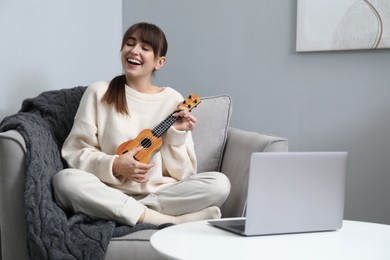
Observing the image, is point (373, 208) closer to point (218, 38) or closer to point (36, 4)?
point (218, 38)

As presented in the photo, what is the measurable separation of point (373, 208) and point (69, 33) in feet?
4.76

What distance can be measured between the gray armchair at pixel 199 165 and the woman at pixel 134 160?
114 millimetres

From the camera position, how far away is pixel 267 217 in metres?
1.49

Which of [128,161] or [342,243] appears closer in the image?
[342,243]

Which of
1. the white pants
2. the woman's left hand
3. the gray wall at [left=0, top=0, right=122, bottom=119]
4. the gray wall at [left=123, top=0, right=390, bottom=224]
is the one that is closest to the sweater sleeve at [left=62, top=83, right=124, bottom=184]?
the white pants

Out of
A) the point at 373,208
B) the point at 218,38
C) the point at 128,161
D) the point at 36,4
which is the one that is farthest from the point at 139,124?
the point at 373,208

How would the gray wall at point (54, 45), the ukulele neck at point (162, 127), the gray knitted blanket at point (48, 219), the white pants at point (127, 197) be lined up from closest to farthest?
the gray knitted blanket at point (48, 219), the white pants at point (127, 197), the ukulele neck at point (162, 127), the gray wall at point (54, 45)

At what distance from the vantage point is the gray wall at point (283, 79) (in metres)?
2.82

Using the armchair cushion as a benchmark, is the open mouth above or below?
above

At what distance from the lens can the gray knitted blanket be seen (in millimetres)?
1854

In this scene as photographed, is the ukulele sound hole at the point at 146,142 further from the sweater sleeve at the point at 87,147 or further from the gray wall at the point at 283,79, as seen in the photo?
the gray wall at the point at 283,79

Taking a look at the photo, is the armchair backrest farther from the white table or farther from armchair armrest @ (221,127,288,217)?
the white table

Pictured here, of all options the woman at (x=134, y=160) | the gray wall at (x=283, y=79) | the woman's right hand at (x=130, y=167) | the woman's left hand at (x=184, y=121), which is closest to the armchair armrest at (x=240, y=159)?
the woman at (x=134, y=160)

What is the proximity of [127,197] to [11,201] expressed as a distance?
0.34 m
